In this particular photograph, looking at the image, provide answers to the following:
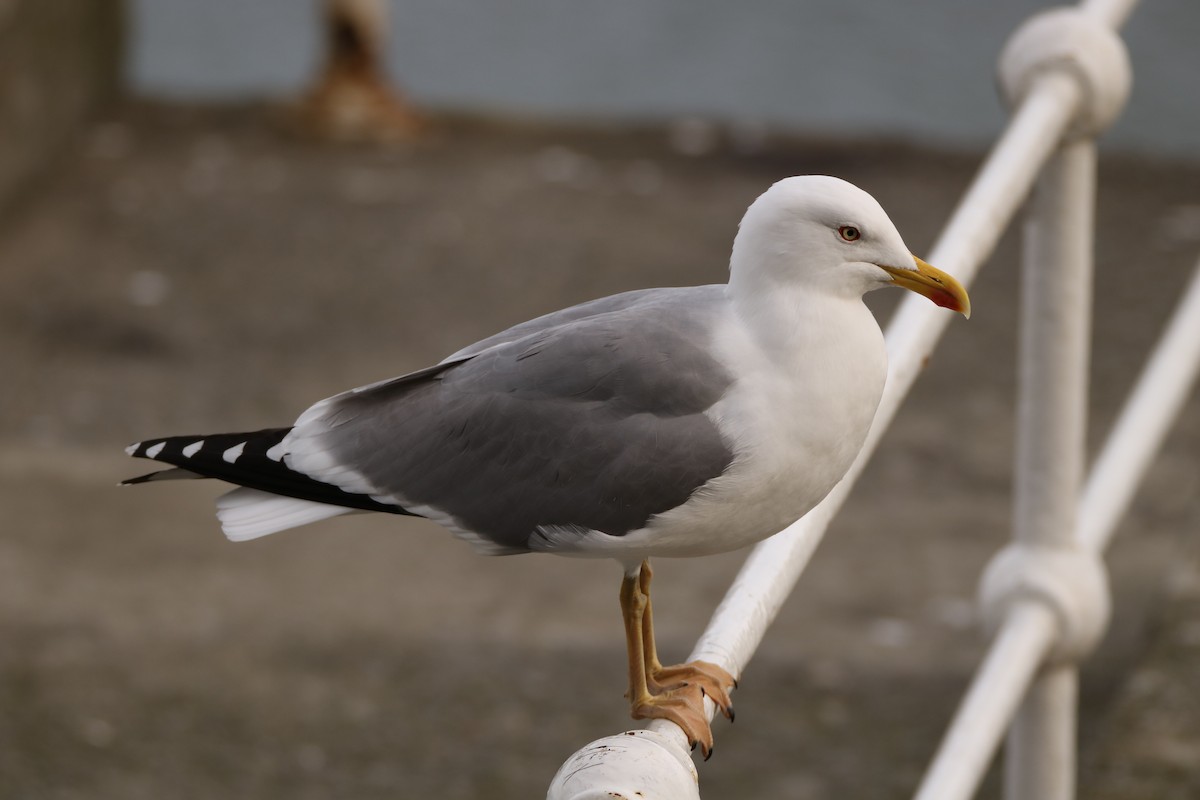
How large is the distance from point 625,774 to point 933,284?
0.64 m

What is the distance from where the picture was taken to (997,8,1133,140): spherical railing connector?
1.98 meters

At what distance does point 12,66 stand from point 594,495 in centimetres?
578

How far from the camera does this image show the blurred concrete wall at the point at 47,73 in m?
6.58

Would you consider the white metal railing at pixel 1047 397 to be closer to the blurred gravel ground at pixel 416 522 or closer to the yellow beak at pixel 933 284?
the yellow beak at pixel 933 284

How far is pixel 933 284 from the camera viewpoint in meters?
1.50

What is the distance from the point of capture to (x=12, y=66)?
21.7 feet

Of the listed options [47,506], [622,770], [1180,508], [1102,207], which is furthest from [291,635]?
[1102,207]

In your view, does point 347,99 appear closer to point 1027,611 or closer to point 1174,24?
point 1174,24

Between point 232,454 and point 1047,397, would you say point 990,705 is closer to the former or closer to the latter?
point 1047,397

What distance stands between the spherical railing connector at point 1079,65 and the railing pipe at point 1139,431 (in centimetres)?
44

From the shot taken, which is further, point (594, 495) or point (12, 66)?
point (12, 66)

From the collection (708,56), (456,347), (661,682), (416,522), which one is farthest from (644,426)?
(708,56)

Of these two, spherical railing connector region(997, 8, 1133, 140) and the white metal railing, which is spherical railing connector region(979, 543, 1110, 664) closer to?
the white metal railing

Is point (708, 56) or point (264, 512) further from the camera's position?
point (708, 56)
